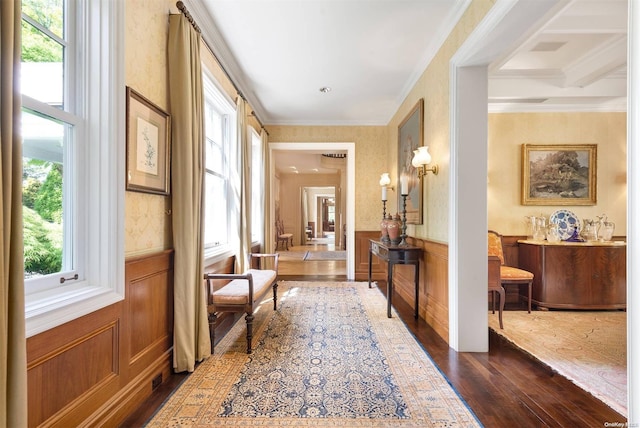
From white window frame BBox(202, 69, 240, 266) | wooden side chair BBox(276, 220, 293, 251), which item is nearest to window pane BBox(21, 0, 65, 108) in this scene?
white window frame BBox(202, 69, 240, 266)

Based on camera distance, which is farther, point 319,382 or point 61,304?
point 319,382

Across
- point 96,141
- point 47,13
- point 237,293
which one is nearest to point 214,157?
point 237,293

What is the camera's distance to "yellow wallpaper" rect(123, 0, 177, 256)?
1.74 metres

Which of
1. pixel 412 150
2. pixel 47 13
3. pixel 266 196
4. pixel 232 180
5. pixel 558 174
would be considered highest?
pixel 47 13

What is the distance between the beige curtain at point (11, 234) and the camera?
3.06 ft

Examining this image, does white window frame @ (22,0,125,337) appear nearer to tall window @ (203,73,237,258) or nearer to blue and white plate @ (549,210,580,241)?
tall window @ (203,73,237,258)

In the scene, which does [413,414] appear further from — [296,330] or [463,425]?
[296,330]

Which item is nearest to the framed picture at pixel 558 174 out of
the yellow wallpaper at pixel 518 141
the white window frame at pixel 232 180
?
the yellow wallpaper at pixel 518 141

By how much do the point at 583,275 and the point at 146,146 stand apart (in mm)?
4687

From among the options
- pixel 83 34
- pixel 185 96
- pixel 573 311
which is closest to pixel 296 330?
pixel 185 96

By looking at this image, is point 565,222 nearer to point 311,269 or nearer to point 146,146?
point 311,269

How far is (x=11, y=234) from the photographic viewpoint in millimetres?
974

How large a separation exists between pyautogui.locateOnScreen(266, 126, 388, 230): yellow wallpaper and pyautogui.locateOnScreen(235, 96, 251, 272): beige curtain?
5.91ft

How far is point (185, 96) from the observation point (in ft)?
7.06
